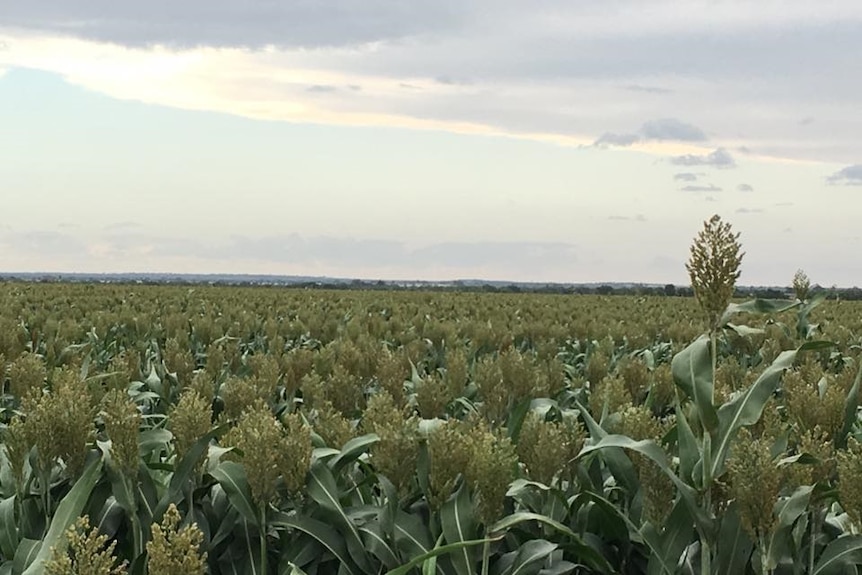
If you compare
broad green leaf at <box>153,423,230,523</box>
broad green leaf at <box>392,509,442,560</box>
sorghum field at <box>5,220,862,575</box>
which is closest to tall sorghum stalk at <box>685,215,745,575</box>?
sorghum field at <box>5,220,862,575</box>

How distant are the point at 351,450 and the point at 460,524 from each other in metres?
0.52

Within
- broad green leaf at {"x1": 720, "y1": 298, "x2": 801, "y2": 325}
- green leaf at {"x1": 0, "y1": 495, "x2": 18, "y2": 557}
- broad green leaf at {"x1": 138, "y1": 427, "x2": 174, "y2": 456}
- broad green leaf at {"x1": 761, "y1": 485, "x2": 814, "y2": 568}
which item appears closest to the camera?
broad green leaf at {"x1": 761, "y1": 485, "x2": 814, "y2": 568}

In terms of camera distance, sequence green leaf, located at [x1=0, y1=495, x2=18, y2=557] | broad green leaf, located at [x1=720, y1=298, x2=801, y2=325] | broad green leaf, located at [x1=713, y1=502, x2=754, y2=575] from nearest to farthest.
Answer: broad green leaf, located at [x1=713, y1=502, x2=754, y2=575] < green leaf, located at [x1=0, y1=495, x2=18, y2=557] < broad green leaf, located at [x1=720, y1=298, x2=801, y2=325]

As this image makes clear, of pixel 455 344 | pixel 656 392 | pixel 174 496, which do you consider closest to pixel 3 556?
pixel 174 496

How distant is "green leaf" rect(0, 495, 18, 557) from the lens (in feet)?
8.89

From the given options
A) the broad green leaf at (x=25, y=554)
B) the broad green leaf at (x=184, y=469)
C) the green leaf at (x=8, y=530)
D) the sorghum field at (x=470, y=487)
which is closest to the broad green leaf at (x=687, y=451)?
the sorghum field at (x=470, y=487)

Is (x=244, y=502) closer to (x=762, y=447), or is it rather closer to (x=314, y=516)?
(x=314, y=516)

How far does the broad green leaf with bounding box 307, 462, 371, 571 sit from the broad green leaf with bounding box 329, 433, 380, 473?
13cm

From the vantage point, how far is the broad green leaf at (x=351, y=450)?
2721mm

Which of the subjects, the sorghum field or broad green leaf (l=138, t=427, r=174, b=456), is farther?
broad green leaf (l=138, t=427, r=174, b=456)

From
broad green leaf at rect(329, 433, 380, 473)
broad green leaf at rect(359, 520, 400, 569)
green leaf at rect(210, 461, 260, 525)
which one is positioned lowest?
broad green leaf at rect(359, 520, 400, 569)

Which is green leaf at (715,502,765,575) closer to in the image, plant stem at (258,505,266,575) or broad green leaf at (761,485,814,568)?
broad green leaf at (761,485,814,568)

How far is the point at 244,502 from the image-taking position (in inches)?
100

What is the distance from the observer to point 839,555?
2.45 m
